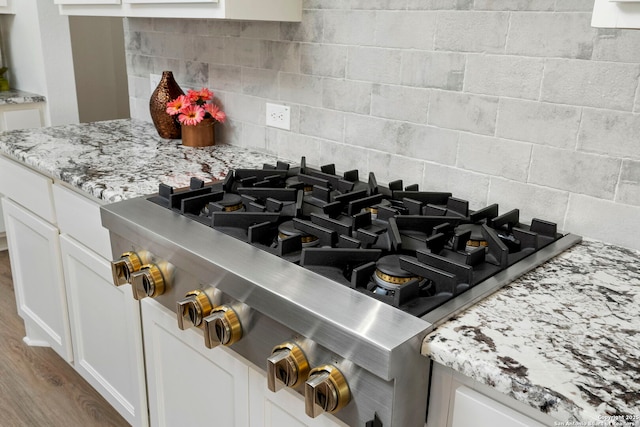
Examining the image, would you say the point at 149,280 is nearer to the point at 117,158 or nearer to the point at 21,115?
the point at 117,158

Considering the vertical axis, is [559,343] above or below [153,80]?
below

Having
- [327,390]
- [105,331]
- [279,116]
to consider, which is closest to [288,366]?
[327,390]

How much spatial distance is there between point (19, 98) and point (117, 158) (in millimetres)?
1694

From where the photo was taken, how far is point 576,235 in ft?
4.13

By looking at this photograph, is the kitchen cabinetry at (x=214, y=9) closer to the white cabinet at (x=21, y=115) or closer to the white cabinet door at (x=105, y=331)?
the white cabinet door at (x=105, y=331)

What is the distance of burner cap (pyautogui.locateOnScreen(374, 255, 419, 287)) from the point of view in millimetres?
971

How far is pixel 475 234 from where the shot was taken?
1172mm

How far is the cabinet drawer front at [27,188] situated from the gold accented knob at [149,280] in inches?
29.5

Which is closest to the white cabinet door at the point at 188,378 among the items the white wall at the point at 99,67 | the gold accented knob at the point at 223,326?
the gold accented knob at the point at 223,326

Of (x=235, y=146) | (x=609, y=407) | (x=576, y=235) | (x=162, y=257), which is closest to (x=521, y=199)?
(x=576, y=235)

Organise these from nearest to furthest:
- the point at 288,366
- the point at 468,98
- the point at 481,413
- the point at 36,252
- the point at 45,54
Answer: the point at 481,413 → the point at 288,366 → the point at 468,98 → the point at 36,252 → the point at 45,54

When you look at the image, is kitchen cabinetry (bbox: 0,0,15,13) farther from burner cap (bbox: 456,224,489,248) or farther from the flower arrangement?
burner cap (bbox: 456,224,489,248)

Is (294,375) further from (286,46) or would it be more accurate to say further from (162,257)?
(286,46)

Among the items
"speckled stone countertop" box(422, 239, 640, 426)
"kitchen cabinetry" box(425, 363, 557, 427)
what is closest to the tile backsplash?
"speckled stone countertop" box(422, 239, 640, 426)
